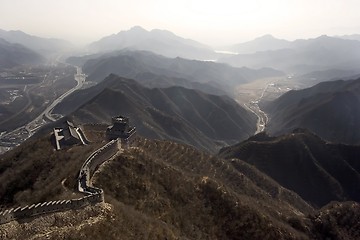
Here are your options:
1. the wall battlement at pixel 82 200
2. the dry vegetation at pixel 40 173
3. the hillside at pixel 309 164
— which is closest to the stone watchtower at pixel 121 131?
the dry vegetation at pixel 40 173

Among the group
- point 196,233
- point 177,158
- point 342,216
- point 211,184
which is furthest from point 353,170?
point 196,233

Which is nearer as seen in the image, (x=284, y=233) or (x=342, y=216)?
(x=284, y=233)

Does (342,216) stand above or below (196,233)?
below

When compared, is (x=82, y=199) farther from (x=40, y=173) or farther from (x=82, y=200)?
(x=40, y=173)

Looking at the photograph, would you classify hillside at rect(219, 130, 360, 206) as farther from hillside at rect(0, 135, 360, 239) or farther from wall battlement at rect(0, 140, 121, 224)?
wall battlement at rect(0, 140, 121, 224)

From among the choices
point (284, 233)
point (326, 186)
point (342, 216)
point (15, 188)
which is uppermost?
point (15, 188)

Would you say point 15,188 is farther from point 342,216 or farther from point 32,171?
point 342,216
